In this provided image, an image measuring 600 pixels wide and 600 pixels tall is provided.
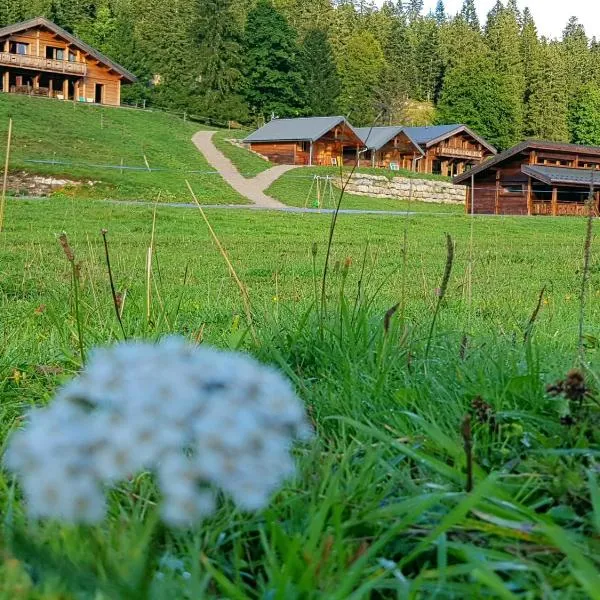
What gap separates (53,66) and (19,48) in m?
2.96

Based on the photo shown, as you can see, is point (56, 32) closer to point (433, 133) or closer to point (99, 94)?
point (99, 94)

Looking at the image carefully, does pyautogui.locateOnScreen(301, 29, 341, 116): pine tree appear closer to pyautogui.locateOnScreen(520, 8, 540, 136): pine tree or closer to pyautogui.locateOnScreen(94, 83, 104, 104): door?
pyautogui.locateOnScreen(94, 83, 104, 104): door

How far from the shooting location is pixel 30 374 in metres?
3.13

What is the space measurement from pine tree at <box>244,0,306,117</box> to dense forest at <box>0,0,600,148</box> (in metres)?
0.11

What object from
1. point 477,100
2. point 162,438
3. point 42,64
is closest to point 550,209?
point 42,64

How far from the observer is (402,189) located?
1997 inches

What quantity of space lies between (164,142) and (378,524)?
50961 mm

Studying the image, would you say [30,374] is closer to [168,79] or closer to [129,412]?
[129,412]

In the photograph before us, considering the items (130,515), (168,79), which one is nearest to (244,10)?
(168,79)

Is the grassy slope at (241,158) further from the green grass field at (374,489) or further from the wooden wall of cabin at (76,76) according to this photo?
the green grass field at (374,489)

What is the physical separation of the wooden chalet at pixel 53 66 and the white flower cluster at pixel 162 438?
61.5 m

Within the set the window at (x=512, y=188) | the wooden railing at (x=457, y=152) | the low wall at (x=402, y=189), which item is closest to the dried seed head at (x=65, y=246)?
the window at (x=512, y=188)

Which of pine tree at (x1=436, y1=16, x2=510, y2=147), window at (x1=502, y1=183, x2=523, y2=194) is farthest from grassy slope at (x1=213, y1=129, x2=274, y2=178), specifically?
pine tree at (x1=436, y1=16, x2=510, y2=147)

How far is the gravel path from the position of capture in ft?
124
